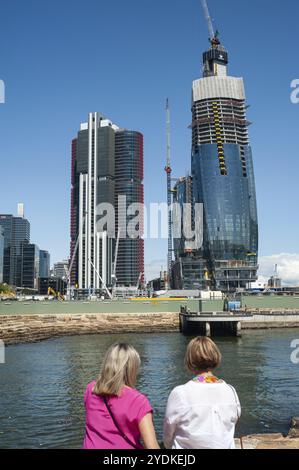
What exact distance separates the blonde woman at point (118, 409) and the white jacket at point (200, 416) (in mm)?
457

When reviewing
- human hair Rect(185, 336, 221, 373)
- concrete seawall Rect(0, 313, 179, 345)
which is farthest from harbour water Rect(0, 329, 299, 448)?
concrete seawall Rect(0, 313, 179, 345)

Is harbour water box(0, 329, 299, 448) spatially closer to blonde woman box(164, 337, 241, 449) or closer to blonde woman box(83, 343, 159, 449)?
blonde woman box(164, 337, 241, 449)

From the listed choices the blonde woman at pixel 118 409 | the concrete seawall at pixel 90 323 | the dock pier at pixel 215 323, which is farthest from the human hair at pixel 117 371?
the concrete seawall at pixel 90 323

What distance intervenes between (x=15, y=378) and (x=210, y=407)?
94.8 feet

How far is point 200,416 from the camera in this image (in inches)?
197

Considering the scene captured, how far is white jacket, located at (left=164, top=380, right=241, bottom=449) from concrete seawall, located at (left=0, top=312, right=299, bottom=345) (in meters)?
69.7

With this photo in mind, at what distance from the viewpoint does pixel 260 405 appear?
22453 millimetres

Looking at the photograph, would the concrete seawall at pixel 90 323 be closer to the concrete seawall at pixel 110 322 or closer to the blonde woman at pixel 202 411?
the concrete seawall at pixel 110 322

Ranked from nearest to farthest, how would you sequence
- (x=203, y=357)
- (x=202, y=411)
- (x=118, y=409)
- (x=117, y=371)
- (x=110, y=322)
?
(x=118, y=409), (x=117, y=371), (x=202, y=411), (x=203, y=357), (x=110, y=322)

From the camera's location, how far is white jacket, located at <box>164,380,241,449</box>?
4988mm

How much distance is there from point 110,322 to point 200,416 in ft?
269
